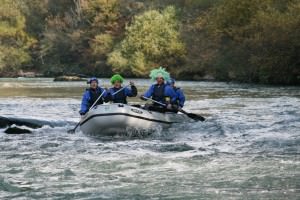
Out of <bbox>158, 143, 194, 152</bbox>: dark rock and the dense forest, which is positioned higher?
the dense forest

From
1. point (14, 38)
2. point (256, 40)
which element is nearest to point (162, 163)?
point (256, 40)

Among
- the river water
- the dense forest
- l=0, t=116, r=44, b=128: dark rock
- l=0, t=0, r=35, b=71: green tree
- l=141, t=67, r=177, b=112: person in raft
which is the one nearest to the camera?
the river water

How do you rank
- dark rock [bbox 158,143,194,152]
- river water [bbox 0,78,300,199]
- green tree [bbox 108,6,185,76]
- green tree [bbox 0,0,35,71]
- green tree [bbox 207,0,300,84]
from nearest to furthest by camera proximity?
river water [bbox 0,78,300,199] → dark rock [bbox 158,143,194,152] → green tree [bbox 207,0,300,84] → green tree [bbox 108,6,185,76] → green tree [bbox 0,0,35,71]

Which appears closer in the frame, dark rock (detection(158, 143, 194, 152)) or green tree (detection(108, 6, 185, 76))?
dark rock (detection(158, 143, 194, 152))

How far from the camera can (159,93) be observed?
14.8 m

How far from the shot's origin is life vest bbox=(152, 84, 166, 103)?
583 inches

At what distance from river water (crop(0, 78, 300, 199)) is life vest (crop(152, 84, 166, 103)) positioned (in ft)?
2.94

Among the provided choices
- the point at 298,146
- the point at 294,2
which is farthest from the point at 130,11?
the point at 298,146

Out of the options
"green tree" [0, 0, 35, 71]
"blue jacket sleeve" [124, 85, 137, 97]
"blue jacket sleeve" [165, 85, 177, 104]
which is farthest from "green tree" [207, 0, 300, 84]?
"green tree" [0, 0, 35, 71]

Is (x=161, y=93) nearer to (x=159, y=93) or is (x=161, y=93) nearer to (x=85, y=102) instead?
(x=159, y=93)

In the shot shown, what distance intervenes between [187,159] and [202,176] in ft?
4.67

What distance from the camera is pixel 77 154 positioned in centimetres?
1055

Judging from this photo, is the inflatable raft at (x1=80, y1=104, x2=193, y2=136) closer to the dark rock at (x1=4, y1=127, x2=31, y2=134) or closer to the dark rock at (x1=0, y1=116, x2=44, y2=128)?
the dark rock at (x1=4, y1=127, x2=31, y2=134)

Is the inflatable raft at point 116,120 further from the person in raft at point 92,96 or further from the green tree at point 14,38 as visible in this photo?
the green tree at point 14,38
